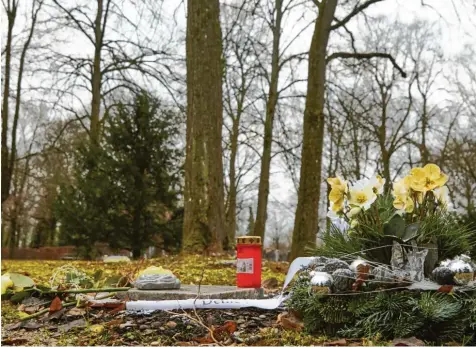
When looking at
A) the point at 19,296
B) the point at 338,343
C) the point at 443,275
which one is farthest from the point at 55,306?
the point at 443,275

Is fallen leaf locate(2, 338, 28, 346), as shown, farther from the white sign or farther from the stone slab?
the stone slab

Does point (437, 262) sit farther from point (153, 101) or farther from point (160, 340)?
point (153, 101)

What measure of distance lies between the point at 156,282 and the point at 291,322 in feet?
4.35

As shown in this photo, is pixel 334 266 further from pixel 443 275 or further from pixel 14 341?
pixel 14 341

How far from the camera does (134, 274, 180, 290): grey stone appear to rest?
4.10 meters

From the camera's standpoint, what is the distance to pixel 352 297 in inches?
115

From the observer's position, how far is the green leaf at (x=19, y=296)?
4.21 metres

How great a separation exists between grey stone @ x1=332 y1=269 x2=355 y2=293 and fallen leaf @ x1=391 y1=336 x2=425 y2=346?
0.37 m

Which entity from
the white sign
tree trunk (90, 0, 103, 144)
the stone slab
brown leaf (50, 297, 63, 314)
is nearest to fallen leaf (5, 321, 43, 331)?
brown leaf (50, 297, 63, 314)

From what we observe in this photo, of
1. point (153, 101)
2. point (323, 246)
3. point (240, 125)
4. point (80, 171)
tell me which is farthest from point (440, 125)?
point (323, 246)

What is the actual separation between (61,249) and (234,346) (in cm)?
1490

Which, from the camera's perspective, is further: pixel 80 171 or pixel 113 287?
pixel 80 171

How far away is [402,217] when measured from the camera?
324 centimetres

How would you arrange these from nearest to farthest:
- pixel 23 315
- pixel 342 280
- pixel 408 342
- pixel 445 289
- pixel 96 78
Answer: pixel 408 342, pixel 445 289, pixel 342 280, pixel 23 315, pixel 96 78
